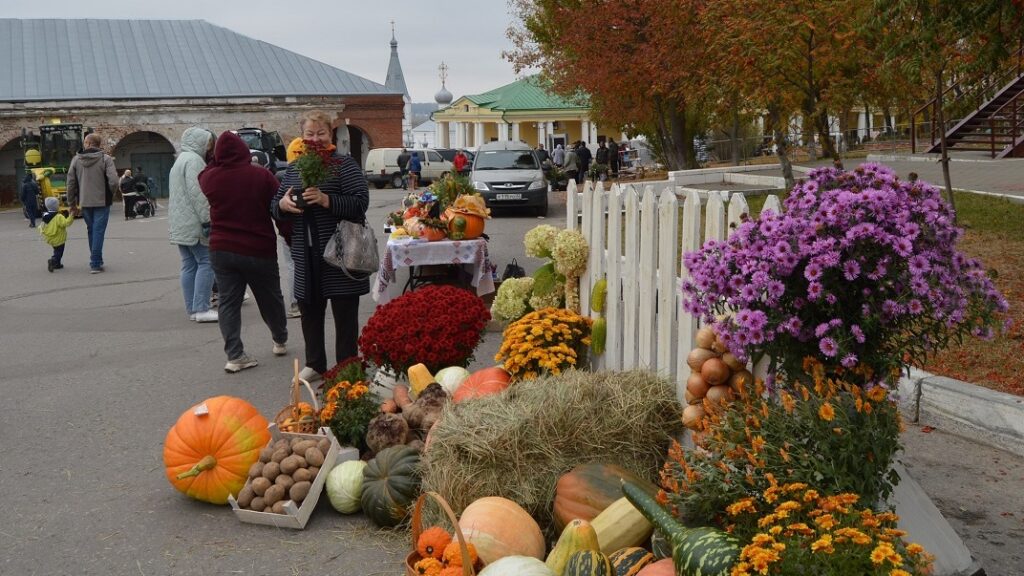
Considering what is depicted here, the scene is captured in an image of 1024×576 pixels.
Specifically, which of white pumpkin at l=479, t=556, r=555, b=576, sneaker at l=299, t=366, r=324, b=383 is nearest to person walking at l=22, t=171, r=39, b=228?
sneaker at l=299, t=366, r=324, b=383

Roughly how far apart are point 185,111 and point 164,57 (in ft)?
16.7

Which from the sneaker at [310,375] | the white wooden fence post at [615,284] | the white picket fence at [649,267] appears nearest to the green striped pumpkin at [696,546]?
the white picket fence at [649,267]

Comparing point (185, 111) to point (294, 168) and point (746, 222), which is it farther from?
point (746, 222)

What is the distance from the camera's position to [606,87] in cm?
2738

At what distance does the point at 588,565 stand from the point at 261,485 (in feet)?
6.99

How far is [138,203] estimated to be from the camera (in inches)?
1215

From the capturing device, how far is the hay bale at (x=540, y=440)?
15.0 ft

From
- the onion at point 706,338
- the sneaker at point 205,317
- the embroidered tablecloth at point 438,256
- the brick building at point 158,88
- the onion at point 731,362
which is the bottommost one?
the sneaker at point 205,317

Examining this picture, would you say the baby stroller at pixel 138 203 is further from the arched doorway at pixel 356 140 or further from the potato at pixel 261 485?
the potato at pixel 261 485

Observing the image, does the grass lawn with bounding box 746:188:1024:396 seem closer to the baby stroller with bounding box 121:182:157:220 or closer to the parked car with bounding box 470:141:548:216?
the parked car with bounding box 470:141:548:216

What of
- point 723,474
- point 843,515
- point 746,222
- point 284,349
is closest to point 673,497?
point 723,474

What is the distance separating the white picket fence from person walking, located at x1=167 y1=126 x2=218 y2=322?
478 cm

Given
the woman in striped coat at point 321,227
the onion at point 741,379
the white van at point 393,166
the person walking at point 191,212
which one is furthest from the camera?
the white van at point 393,166

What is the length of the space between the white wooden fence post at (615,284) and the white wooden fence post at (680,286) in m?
0.91
